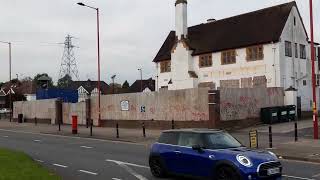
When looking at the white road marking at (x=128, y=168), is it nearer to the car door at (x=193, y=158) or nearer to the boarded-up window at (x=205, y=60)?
the car door at (x=193, y=158)

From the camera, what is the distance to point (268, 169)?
11.5 metres

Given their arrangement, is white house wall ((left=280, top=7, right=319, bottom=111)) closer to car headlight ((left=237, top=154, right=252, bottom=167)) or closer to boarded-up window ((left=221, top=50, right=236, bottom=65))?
boarded-up window ((left=221, top=50, right=236, bottom=65))

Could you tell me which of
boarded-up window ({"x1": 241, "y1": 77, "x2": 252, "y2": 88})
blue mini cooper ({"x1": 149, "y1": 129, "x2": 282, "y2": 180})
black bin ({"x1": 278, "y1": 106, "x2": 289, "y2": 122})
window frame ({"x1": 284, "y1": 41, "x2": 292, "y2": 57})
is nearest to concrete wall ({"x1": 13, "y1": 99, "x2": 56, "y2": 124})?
boarded-up window ({"x1": 241, "y1": 77, "x2": 252, "y2": 88})

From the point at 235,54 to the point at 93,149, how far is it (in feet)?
91.1

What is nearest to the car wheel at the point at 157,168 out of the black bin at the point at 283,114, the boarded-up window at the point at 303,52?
the black bin at the point at 283,114

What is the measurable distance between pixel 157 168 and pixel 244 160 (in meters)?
3.53

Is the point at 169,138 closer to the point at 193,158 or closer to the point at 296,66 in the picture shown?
the point at 193,158

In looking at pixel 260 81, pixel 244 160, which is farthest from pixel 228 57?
pixel 244 160

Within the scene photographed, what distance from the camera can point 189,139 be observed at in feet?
44.6

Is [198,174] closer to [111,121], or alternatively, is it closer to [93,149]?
[93,149]

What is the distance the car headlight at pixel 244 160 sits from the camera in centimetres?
1150

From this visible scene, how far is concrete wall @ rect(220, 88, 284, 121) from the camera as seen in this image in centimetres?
3362

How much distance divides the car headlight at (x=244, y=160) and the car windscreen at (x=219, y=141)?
1034mm

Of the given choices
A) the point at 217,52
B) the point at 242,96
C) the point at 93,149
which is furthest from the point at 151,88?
the point at 93,149
